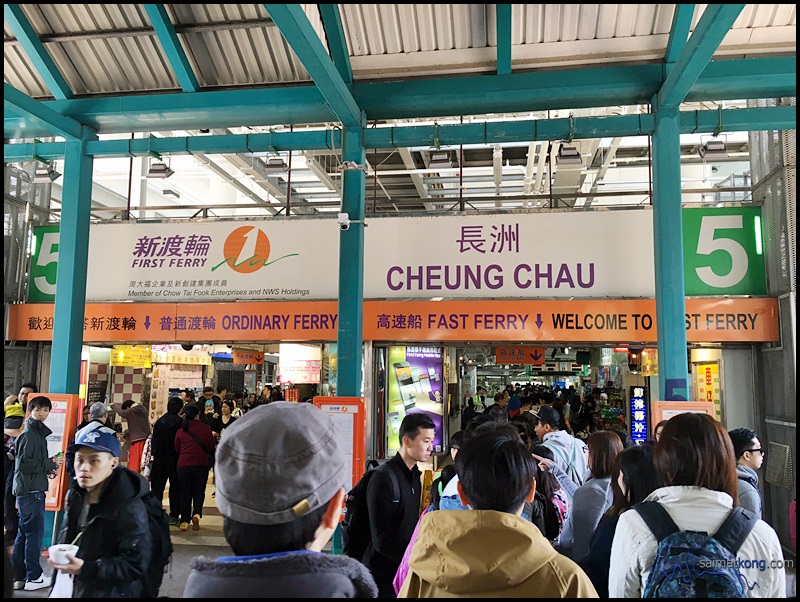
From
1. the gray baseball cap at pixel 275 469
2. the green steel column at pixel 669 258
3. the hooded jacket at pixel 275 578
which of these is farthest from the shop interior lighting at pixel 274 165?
Answer: the hooded jacket at pixel 275 578

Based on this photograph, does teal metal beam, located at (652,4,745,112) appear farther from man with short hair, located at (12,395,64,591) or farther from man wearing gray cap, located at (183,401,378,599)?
man with short hair, located at (12,395,64,591)

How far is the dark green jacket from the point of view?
5207 mm

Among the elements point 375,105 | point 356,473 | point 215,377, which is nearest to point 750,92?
point 375,105

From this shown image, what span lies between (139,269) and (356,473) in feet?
13.8

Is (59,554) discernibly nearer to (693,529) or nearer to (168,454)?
Result: (693,529)

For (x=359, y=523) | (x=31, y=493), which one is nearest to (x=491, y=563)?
(x=359, y=523)

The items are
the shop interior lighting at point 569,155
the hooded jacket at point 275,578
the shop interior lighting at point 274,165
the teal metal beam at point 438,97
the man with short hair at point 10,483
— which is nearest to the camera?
the hooded jacket at point 275,578

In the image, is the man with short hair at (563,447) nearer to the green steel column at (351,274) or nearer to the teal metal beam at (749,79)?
the green steel column at (351,274)

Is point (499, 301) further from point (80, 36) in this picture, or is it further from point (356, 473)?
point (80, 36)

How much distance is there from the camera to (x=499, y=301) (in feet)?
23.5

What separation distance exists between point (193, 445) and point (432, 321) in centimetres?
315

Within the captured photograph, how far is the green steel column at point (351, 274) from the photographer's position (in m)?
5.89

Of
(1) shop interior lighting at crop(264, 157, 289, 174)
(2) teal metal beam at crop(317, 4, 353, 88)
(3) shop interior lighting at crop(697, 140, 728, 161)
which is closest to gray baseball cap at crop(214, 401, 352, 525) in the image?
(2) teal metal beam at crop(317, 4, 353, 88)

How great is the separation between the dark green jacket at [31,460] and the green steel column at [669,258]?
5.34 m
